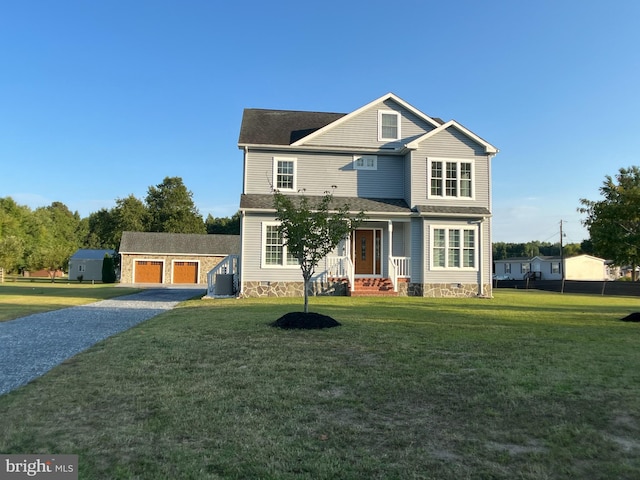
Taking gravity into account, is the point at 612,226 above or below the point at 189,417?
above

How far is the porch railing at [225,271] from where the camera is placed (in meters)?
19.1

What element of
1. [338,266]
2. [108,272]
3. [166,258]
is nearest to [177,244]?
[166,258]

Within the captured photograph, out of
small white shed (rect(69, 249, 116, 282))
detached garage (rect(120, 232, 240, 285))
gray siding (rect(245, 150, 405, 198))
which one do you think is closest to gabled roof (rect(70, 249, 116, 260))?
small white shed (rect(69, 249, 116, 282))

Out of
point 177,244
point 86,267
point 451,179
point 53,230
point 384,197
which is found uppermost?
point 53,230

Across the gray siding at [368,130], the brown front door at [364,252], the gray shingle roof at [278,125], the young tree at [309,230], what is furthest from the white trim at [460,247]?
the young tree at [309,230]

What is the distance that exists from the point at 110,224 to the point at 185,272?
23.7 meters

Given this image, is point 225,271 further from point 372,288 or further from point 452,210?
point 452,210

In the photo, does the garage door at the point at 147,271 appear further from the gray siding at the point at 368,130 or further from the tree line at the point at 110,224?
the gray siding at the point at 368,130

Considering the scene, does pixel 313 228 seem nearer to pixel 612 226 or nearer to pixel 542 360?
pixel 542 360

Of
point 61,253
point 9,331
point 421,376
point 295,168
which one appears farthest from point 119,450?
point 61,253

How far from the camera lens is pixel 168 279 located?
128 feet

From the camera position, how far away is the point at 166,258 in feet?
128

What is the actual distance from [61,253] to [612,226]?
45.0 m

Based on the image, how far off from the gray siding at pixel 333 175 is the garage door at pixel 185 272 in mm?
22353
